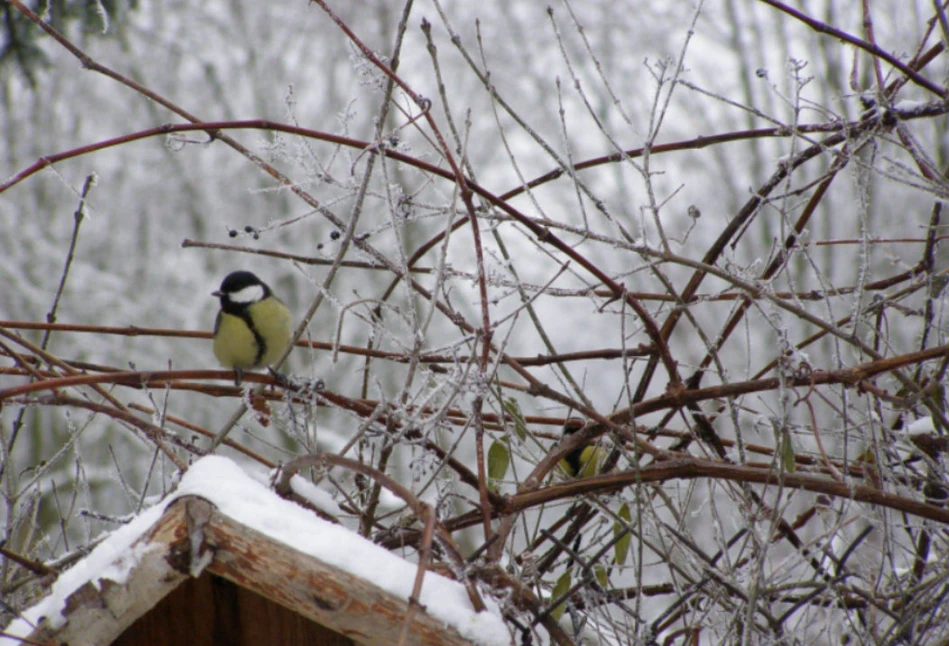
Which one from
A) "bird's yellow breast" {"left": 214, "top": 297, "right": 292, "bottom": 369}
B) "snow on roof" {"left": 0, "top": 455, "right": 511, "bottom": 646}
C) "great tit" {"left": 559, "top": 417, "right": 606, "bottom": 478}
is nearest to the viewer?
"snow on roof" {"left": 0, "top": 455, "right": 511, "bottom": 646}

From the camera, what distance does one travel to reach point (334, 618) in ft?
4.75

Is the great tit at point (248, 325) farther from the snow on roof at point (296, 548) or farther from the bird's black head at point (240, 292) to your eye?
the snow on roof at point (296, 548)

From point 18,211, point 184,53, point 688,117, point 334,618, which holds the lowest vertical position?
point 334,618

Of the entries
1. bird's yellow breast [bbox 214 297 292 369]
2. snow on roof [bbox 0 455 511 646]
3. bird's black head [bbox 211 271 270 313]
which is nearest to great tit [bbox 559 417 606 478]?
snow on roof [bbox 0 455 511 646]

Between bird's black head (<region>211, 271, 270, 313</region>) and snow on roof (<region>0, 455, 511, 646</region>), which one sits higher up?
bird's black head (<region>211, 271, 270, 313</region>)

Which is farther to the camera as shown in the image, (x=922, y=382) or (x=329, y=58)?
(x=329, y=58)

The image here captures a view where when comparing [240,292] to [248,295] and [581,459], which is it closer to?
[248,295]

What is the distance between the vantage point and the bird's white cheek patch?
333 centimetres

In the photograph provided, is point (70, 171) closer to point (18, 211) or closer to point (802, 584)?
point (18, 211)

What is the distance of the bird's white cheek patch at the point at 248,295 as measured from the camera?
333cm

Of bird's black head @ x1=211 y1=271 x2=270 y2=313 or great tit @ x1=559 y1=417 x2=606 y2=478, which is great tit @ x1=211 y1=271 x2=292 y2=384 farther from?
great tit @ x1=559 y1=417 x2=606 y2=478

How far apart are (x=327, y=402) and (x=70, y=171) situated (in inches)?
388

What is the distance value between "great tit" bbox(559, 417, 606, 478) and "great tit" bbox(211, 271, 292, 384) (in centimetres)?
137

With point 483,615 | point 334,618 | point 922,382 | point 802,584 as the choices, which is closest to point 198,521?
point 334,618
